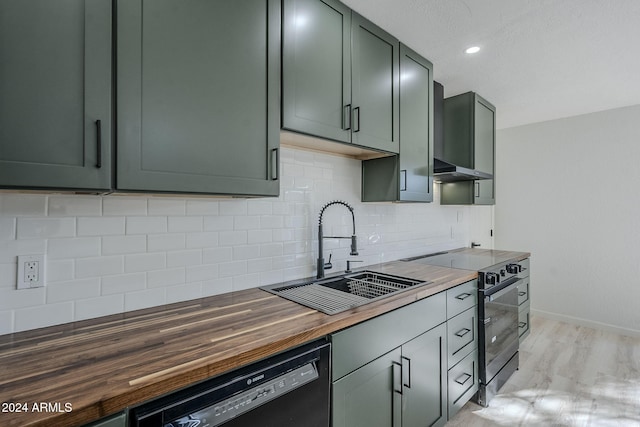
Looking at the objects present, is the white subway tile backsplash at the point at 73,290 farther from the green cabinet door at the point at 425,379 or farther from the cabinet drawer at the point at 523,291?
the cabinet drawer at the point at 523,291

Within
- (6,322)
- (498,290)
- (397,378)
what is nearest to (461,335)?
(498,290)

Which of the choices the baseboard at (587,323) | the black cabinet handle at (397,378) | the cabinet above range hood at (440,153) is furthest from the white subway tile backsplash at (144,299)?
the baseboard at (587,323)

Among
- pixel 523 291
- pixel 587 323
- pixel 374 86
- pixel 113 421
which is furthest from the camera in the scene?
pixel 587 323

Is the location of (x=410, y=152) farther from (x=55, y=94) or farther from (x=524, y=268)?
(x=55, y=94)

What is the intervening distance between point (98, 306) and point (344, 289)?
4.21 feet

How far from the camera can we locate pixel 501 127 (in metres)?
4.20

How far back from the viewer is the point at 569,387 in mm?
2406

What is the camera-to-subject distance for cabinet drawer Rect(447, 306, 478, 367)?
6.12 ft

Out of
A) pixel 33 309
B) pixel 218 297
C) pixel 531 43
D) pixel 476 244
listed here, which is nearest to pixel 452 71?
pixel 531 43

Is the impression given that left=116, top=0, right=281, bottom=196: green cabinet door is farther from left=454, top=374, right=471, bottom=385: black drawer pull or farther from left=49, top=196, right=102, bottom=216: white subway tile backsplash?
left=454, top=374, right=471, bottom=385: black drawer pull

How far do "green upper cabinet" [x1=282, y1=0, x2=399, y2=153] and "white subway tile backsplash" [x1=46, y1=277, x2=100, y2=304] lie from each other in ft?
3.39

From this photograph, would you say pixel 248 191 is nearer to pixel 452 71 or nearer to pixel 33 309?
pixel 33 309

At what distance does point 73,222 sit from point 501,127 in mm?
4739

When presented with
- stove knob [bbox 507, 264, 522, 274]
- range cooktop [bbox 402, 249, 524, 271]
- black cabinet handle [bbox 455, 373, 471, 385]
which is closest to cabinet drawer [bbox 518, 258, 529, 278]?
range cooktop [bbox 402, 249, 524, 271]
